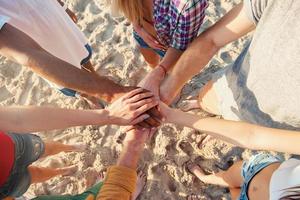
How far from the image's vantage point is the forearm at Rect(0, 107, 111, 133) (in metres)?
1.50

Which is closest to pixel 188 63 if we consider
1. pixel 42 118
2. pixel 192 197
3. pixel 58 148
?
pixel 42 118

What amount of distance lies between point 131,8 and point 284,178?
1052mm

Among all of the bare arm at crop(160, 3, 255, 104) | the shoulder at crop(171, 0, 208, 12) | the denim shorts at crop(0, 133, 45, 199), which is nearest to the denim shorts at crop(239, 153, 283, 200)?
the bare arm at crop(160, 3, 255, 104)

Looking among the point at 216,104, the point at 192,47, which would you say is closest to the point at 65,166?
the point at 216,104

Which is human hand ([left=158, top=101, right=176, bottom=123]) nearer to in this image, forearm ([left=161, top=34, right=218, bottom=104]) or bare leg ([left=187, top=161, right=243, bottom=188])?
forearm ([left=161, top=34, right=218, bottom=104])

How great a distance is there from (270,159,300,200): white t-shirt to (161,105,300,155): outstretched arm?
0.17 feet

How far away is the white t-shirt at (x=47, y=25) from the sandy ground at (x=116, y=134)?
598 mm

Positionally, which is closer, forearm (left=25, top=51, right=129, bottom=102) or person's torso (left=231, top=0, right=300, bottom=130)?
person's torso (left=231, top=0, right=300, bottom=130)

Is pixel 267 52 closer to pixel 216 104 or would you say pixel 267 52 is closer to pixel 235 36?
pixel 235 36

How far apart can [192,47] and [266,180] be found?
0.67 m

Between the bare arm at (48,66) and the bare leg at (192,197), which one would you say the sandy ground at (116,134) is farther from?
the bare arm at (48,66)

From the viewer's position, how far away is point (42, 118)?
157 centimetres

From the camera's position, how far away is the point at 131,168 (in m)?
1.51

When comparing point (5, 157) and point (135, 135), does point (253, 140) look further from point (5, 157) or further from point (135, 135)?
point (5, 157)
